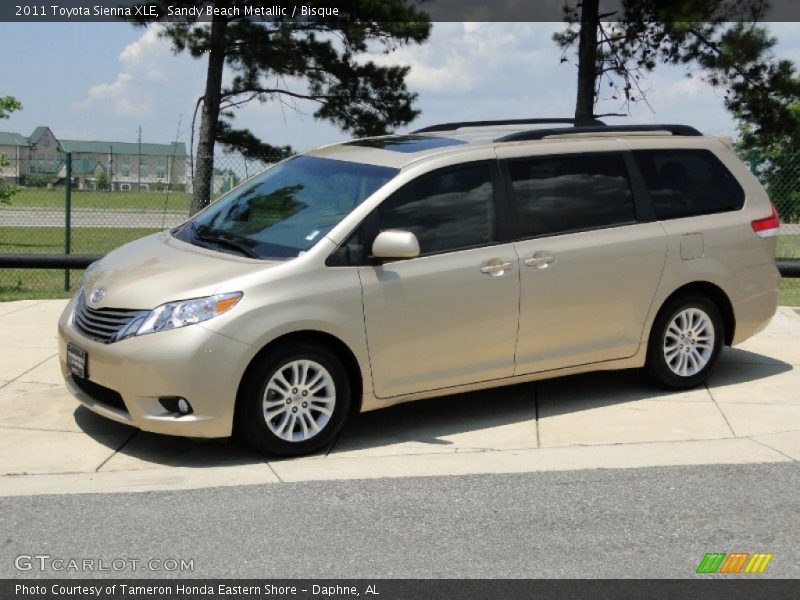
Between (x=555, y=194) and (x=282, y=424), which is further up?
(x=555, y=194)

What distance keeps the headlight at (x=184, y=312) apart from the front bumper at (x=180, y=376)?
0.04m

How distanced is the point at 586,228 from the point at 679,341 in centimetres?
115

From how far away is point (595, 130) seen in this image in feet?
24.9

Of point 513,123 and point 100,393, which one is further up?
point 513,123

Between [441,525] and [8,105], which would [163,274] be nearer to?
[441,525]

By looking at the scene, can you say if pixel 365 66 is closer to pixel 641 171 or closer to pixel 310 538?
pixel 641 171

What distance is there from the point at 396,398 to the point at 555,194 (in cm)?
174

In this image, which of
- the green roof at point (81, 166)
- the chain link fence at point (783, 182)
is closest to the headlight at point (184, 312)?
the green roof at point (81, 166)

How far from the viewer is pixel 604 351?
738 centimetres

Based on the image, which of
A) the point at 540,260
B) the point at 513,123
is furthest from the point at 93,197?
the point at 540,260

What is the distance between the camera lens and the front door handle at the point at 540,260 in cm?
698

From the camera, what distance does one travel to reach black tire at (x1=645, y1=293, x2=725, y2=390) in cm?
762

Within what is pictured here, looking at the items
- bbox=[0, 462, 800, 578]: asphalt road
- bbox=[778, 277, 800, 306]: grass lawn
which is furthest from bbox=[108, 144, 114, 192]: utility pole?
bbox=[0, 462, 800, 578]: asphalt road
